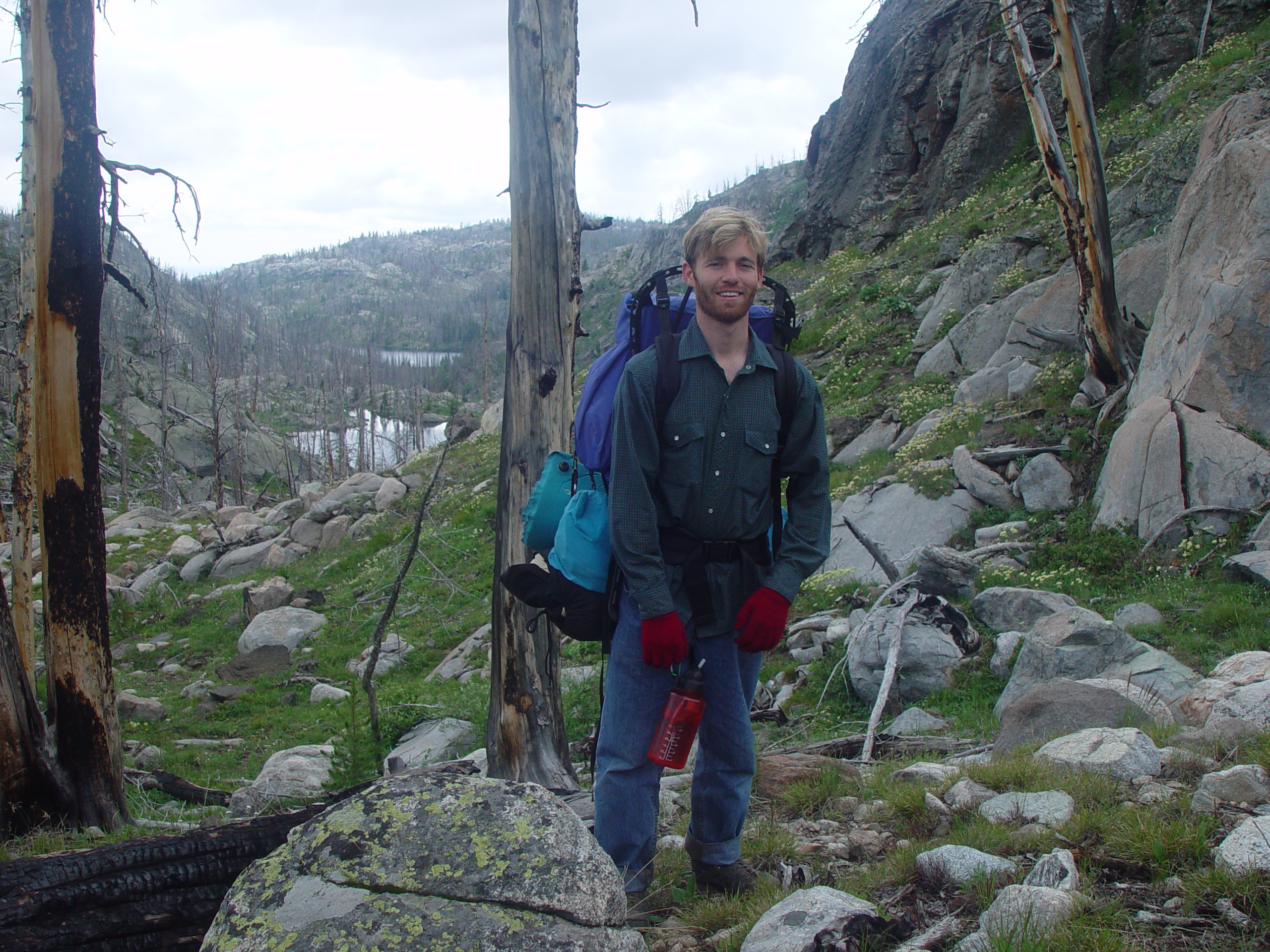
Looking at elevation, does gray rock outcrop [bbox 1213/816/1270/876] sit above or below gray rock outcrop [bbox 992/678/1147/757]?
above

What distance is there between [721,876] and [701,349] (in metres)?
1.89

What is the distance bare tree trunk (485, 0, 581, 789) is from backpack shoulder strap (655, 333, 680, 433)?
198 centimetres

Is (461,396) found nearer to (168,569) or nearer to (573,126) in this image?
(168,569)

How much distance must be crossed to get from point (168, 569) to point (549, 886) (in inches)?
759

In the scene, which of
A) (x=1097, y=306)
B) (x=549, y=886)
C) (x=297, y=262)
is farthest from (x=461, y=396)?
(x=297, y=262)

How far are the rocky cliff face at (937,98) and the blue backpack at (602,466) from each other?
1530 centimetres

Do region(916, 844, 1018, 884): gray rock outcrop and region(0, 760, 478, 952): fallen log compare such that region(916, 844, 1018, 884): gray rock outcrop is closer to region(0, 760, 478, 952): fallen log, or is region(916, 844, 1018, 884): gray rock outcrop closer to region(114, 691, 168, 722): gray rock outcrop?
region(0, 760, 478, 952): fallen log

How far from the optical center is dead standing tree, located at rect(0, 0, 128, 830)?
481 centimetres

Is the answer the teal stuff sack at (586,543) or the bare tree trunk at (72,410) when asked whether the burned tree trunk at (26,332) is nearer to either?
the bare tree trunk at (72,410)

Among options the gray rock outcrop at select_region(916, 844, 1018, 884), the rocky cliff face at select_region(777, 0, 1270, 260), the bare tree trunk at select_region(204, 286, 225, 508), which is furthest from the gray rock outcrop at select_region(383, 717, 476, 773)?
the bare tree trunk at select_region(204, 286, 225, 508)

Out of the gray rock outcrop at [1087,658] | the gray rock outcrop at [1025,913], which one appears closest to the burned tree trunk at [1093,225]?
the gray rock outcrop at [1087,658]

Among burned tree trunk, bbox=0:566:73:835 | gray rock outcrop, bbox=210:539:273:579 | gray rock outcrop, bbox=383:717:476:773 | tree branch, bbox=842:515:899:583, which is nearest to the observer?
burned tree trunk, bbox=0:566:73:835

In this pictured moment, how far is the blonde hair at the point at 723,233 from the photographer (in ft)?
9.06

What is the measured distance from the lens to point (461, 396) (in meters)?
93.1
